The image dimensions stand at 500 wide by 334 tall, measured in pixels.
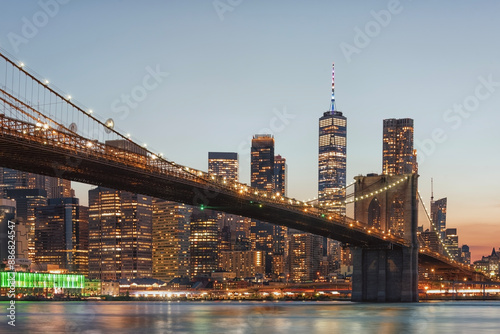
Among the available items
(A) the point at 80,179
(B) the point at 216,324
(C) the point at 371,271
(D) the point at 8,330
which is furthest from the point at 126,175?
(C) the point at 371,271

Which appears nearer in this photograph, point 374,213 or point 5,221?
point 374,213

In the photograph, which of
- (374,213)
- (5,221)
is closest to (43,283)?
(5,221)

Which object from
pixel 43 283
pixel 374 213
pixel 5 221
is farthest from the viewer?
pixel 5 221

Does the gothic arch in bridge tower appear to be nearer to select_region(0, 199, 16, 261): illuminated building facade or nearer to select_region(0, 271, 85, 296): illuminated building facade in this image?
select_region(0, 271, 85, 296): illuminated building facade

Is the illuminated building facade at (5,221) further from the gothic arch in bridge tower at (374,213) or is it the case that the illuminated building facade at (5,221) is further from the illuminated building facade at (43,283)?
the gothic arch in bridge tower at (374,213)

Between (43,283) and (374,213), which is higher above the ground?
(374,213)

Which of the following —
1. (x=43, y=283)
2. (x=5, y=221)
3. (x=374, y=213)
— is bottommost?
(x=43, y=283)

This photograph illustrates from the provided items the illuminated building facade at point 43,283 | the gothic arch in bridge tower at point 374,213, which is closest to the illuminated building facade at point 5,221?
the illuminated building facade at point 43,283

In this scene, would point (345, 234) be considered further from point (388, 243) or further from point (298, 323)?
point (298, 323)

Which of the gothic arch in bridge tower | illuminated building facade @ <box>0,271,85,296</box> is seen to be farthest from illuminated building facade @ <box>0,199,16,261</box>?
the gothic arch in bridge tower

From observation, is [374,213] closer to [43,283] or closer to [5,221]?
[43,283]

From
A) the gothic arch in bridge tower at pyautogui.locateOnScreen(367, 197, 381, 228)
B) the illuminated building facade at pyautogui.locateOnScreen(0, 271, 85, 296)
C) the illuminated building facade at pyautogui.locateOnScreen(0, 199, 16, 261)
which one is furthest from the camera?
the illuminated building facade at pyautogui.locateOnScreen(0, 199, 16, 261)
